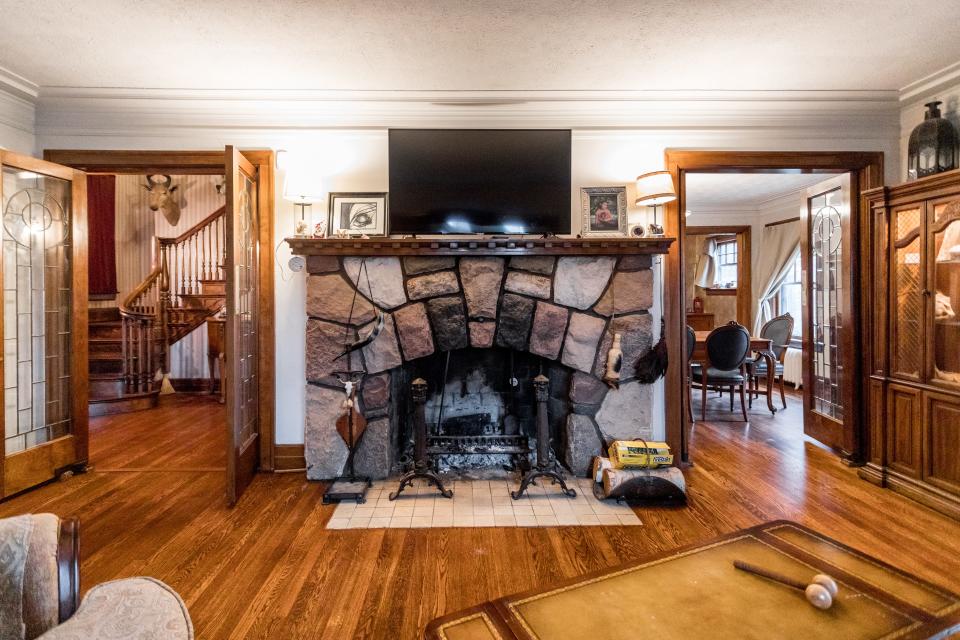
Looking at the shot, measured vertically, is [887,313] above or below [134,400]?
above

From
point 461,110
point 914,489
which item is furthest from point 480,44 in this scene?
point 914,489

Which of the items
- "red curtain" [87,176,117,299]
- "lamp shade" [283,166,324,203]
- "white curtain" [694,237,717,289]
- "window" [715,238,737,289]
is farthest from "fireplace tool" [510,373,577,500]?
"red curtain" [87,176,117,299]

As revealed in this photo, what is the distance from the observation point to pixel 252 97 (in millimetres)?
3023

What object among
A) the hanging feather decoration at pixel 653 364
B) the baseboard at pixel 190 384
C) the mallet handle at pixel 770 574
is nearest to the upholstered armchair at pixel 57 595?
the mallet handle at pixel 770 574

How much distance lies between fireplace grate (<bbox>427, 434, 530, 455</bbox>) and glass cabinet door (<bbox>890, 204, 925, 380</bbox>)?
2.28 meters

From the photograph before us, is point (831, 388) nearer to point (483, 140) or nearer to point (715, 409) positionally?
point (715, 409)

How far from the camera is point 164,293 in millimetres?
5691

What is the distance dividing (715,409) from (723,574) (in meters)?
4.12

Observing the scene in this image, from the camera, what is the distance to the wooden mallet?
114 cm

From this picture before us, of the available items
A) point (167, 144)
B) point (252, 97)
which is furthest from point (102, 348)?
point (252, 97)

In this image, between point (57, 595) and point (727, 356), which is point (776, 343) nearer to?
point (727, 356)

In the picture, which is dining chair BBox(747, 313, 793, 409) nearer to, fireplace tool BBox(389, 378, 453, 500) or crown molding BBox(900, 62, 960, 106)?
crown molding BBox(900, 62, 960, 106)

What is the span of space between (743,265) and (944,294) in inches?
159

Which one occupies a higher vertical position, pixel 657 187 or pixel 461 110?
pixel 461 110
